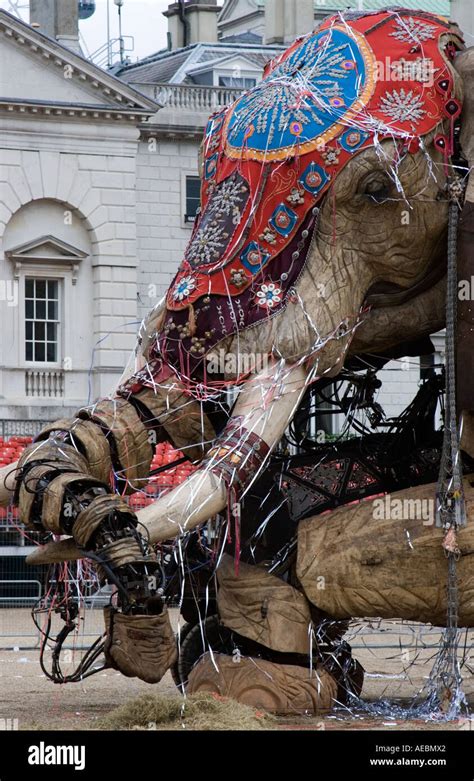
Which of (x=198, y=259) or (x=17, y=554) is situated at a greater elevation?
(x=198, y=259)

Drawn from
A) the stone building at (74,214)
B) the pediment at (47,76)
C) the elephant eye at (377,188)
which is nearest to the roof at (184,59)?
the stone building at (74,214)

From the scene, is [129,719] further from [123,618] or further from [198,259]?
[198,259]

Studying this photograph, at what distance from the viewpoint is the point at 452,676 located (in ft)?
37.1

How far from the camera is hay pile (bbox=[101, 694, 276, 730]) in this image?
1033 centimetres

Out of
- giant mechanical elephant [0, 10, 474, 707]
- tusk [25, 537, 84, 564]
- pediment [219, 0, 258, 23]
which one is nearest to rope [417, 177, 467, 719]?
giant mechanical elephant [0, 10, 474, 707]

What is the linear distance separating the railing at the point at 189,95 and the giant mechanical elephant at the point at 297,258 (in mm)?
30628

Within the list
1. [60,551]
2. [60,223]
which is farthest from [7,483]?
[60,223]

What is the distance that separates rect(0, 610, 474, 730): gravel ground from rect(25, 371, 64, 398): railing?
19004 millimetres

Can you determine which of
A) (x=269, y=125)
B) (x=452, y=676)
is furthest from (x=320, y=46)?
(x=452, y=676)

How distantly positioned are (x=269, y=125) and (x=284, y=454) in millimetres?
2233

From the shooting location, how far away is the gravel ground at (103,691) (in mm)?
11133

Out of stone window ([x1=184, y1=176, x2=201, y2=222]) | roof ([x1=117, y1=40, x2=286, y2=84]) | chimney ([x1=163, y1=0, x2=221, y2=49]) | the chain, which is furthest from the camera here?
chimney ([x1=163, y1=0, x2=221, y2=49])

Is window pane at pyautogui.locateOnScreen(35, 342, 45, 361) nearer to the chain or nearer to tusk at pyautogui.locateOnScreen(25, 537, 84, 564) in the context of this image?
the chain

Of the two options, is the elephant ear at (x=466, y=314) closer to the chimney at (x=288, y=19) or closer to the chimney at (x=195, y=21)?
the chimney at (x=288, y=19)
